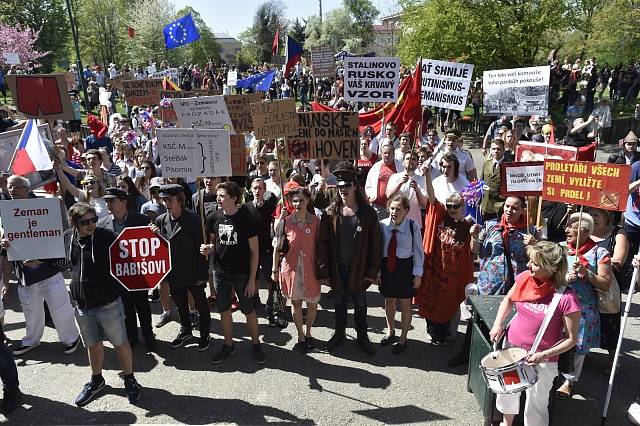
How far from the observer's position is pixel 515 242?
509 cm

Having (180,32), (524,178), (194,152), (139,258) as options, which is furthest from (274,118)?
(180,32)

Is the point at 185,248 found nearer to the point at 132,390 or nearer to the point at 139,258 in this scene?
the point at 139,258

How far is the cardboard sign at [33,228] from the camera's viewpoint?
5.26m

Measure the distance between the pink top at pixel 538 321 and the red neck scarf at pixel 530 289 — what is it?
0.04 m

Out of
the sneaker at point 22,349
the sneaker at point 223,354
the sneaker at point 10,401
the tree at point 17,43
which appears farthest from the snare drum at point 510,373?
the tree at point 17,43

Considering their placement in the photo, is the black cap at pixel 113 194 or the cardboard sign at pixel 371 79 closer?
the black cap at pixel 113 194

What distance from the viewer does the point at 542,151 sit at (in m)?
6.90

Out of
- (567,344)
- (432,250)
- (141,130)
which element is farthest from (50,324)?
(141,130)

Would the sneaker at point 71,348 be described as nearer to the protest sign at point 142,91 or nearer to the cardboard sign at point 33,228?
the cardboard sign at point 33,228

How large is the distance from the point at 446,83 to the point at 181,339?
6.15 m

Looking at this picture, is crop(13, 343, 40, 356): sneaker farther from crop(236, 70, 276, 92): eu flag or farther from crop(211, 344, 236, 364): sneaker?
crop(236, 70, 276, 92): eu flag

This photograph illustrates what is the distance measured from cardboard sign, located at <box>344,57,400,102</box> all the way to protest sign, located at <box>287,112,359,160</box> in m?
2.25

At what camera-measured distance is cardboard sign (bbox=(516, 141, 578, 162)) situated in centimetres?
665

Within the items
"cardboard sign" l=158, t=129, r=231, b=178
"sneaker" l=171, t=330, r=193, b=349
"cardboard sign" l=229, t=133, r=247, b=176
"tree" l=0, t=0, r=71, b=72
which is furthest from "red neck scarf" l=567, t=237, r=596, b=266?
"tree" l=0, t=0, r=71, b=72
